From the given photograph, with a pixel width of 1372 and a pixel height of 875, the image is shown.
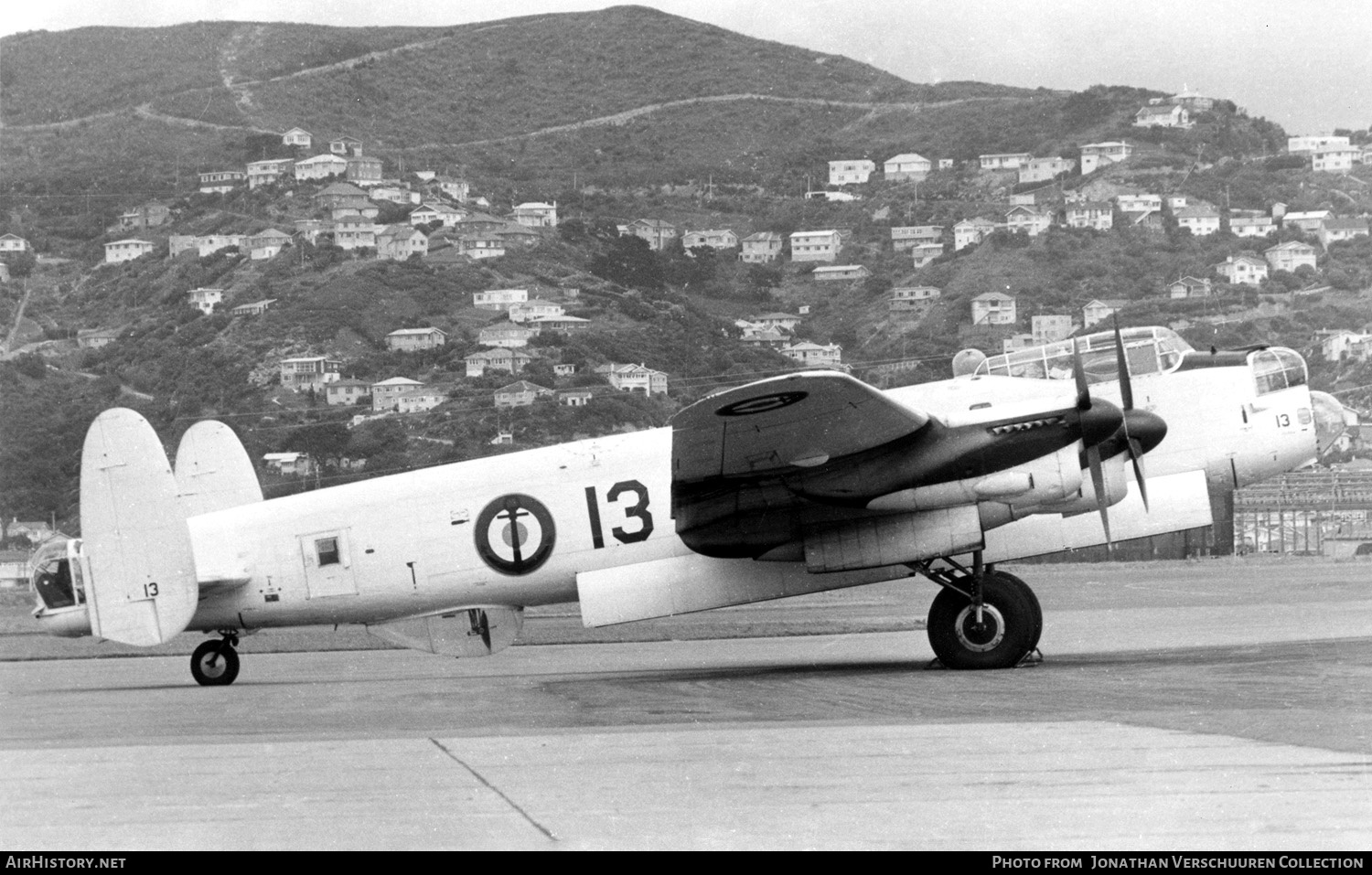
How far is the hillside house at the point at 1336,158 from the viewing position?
59.0 metres

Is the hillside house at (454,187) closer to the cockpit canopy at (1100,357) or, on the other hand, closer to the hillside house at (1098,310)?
the hillside house at (1098,310)

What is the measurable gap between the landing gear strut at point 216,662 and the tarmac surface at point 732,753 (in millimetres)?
537

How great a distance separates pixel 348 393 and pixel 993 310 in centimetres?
1756

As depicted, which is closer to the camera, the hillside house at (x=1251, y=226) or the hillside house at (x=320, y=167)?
the hillside house at (x=1251, y=226)

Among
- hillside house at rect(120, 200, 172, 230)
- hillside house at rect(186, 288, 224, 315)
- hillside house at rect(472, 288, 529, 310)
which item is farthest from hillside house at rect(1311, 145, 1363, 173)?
hillside house at rect(120, 200, 172, 230)

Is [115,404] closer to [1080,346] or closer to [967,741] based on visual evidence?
[1080,346]

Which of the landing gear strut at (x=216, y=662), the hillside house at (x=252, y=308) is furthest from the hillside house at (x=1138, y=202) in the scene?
the landing gear strut at (x=216, y=662)

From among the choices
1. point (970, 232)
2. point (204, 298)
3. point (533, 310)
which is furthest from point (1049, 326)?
point (204, 298)

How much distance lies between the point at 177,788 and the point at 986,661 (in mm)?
9447

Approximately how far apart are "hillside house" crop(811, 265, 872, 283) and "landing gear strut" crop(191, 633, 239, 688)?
27700 millimetres

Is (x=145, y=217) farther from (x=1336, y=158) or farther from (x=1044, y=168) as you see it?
(x=1336, y=158)

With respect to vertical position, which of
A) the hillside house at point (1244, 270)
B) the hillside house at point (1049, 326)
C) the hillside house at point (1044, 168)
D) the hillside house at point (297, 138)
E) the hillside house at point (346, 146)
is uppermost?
the hillside house at point (297, 138)

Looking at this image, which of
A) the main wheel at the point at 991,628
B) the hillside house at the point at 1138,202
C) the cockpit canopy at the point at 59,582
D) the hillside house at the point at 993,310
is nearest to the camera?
the main wheel at the point at 991,628

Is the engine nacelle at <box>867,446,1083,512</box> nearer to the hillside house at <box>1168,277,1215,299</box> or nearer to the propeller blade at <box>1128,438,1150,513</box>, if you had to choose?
the propeller blade at <box>1128,438,1150,513</box>
